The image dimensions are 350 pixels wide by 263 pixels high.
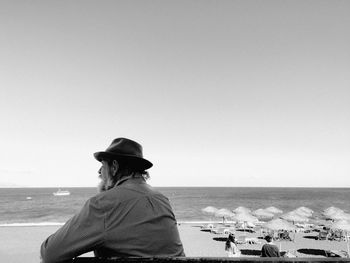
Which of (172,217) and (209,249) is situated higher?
(172,217)

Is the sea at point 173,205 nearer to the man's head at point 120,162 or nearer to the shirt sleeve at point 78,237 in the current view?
the man's head at point 120,162

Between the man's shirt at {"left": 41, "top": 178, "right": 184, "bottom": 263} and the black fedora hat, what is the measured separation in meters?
0.22

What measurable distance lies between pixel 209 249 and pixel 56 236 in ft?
64.6

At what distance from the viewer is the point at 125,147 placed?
207 cm

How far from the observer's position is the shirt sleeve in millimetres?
1500

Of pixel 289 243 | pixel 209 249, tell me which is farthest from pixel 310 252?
pixel 209 249

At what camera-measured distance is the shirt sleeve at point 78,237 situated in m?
1.50

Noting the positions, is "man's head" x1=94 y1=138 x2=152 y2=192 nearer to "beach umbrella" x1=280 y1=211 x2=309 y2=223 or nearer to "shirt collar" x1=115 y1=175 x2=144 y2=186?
"shirt collar" x1=115 y1=175 x2=144 y2=186

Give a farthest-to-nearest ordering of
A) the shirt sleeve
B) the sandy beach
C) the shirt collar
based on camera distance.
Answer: the sandy beach, the shirt collar, the shirt sleeve

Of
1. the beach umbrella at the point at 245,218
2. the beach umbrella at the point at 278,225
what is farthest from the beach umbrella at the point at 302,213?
the beach umbrella at the point at 278,225

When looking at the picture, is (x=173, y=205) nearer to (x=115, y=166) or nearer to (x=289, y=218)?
(x=289, y=218)

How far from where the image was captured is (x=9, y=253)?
1788cm

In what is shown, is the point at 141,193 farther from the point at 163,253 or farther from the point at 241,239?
the point at 241,239

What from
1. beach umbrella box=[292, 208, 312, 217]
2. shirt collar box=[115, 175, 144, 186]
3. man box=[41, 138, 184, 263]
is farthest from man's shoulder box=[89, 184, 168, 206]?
beach umbrella box=[292, 208, 312, 217]
